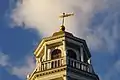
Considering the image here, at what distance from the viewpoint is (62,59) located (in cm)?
5553

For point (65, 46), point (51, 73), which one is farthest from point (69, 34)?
point (51, 73)

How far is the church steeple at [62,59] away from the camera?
54.7 m

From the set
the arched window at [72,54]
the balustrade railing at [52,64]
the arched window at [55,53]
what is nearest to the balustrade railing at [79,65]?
the balustrade railing at [52,64]

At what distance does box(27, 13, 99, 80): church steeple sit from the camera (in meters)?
54.7

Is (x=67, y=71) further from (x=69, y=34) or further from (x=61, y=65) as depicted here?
(x=69, y=34)

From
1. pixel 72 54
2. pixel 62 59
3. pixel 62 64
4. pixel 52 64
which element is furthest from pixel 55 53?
pixel 62 64

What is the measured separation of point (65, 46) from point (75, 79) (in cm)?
414

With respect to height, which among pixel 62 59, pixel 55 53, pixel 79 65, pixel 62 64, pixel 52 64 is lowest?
pixel 62 64

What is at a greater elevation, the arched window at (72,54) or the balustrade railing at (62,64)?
the arched window at (72,54)

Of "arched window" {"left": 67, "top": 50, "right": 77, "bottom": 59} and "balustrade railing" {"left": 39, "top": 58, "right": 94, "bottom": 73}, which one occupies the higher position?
"arched window" {"left": 67, "top": 50, "right": 77, "bottom": 59}

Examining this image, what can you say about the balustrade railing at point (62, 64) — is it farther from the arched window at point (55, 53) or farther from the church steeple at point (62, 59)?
the arched window at point (55, 53)

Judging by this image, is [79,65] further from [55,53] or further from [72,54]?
[55,53]

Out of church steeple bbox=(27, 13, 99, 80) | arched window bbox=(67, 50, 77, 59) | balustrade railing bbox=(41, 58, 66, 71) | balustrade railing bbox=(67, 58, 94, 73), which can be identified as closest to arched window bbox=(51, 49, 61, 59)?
church steeple bbox=(27, 13, 99, 80)

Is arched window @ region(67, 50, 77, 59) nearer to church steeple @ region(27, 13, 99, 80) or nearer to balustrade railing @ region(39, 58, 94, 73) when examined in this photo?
church steeple @ region(27, 13, 99, 80)
